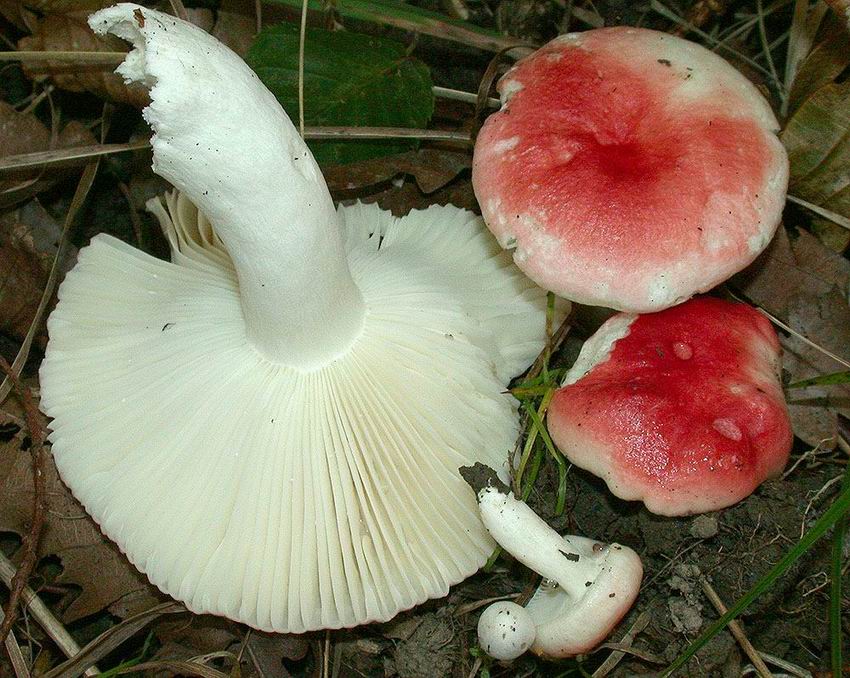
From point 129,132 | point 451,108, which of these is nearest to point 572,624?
point 451,108

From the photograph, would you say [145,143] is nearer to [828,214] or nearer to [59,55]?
[59,55]

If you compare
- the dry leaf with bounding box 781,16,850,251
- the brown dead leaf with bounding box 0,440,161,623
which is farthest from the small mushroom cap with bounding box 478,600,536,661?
the dry leaf with bounding box 781,16,850,251

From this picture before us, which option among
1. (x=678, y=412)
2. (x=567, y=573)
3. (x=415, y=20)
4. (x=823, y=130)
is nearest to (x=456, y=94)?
(x=415, y=20)

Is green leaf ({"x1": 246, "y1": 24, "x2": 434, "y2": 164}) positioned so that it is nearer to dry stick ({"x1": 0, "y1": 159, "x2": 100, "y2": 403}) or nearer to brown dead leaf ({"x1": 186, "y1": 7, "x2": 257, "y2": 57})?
brown dead leaf ({"x1": 186, "y1": 7, "x2": 257, "y2": 57})

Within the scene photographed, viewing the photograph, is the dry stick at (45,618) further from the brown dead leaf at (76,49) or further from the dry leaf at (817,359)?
the dry leaf at (817,359)

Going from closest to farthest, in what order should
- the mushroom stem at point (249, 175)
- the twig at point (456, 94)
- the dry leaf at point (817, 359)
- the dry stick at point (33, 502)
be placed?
the mushroom stem at point (249, 175) < the dry stick at point (33, 502) < the dry leaf at point (817, 359) < the twig at point (456, 94)

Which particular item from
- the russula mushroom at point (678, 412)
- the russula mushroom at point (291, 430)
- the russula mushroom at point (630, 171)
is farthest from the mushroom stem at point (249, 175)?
the russula mushroom at point (678, 412)

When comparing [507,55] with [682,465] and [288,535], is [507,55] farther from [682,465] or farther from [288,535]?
[288,535]
